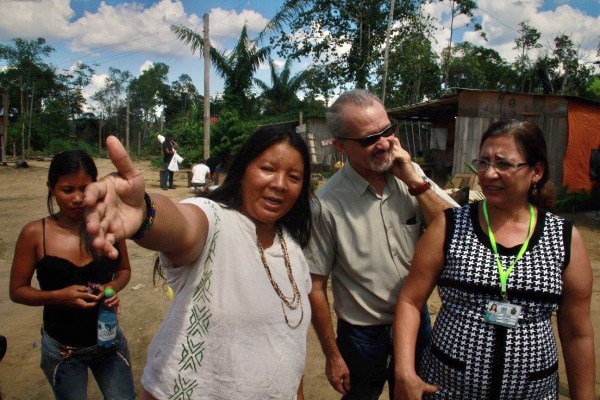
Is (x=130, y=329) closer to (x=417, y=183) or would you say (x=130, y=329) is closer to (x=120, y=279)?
(x=120, y=279)

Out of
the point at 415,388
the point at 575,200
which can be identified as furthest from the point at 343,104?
the point at 575,200

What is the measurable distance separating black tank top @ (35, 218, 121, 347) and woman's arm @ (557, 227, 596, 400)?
6.57 ft

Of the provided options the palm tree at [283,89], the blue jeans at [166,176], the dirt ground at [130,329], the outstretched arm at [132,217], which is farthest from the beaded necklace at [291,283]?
the palm tree at [283,89]

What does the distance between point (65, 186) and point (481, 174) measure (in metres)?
1.80

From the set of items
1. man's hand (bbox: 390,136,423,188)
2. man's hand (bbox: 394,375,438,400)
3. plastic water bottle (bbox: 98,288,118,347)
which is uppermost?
man's hand (bbox: 390,136,423,188)

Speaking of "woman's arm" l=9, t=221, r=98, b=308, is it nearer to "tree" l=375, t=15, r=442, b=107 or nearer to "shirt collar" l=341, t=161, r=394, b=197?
"shirt collar" l=341, t=161, r=394, b=197

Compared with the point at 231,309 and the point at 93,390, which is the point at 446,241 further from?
the point at 93,390

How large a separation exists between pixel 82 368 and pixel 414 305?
155 cm

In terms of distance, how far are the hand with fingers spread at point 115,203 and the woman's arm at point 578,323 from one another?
60.7 inches

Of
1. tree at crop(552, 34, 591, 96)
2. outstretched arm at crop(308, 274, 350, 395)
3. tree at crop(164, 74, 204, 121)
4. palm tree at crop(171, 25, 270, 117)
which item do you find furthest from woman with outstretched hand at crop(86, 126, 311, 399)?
tree at crop(164, 74, 204, 121)

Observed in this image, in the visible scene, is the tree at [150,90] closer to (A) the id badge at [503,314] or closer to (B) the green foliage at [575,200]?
(B) the green foliage at [575,200]

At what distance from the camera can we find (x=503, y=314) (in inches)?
60.2

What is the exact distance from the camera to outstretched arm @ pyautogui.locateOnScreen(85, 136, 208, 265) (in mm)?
910

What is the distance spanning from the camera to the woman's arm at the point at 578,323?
1.57 m
